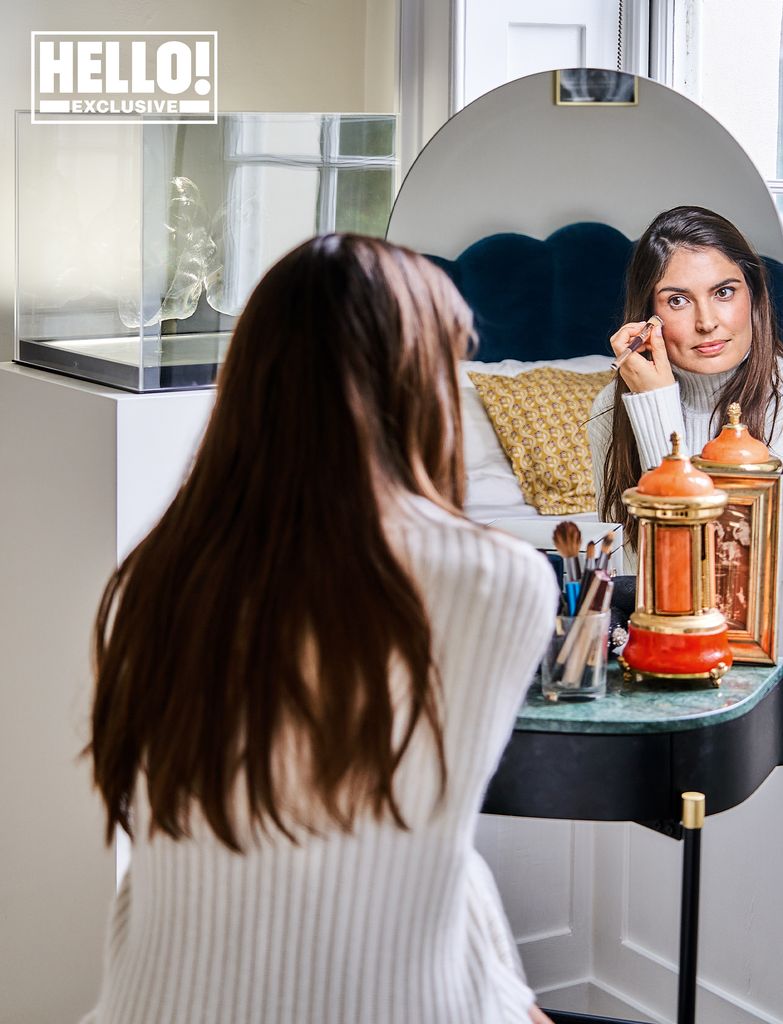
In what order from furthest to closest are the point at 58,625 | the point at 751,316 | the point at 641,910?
the point at 641,910 < the point at 58,625 < the point at 751,316

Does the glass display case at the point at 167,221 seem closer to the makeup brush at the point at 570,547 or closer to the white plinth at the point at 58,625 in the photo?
the white plinth at the point at 58,625

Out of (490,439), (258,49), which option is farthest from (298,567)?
(258,49)

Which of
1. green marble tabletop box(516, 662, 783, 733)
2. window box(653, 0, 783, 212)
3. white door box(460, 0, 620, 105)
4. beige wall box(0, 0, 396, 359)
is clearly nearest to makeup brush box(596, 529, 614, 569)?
green marble tabletop box(516, 662, 783, 733)

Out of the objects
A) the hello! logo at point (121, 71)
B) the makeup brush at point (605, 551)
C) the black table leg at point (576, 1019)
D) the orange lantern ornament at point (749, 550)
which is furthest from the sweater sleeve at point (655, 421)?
the hello! logo at point (121, 71)

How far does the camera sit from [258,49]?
2.11m

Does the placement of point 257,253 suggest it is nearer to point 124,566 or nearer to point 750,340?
point 750,340

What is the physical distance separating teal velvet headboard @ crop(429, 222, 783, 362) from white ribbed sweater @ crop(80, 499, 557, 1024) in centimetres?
86

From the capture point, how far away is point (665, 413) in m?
1.66

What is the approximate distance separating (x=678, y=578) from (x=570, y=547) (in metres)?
0.14

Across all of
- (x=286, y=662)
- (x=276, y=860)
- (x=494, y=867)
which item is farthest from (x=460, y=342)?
(x=494, y=867)

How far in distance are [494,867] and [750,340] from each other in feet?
3.61

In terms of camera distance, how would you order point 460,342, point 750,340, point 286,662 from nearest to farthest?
point 286,662, point 460,342, point 750,340

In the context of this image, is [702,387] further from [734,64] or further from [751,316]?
[734,64]

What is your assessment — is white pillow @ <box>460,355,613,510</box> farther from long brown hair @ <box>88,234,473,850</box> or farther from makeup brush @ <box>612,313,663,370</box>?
long brown hair @ <box>88,234,473,850</box>
